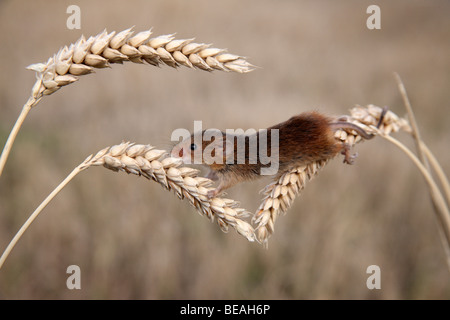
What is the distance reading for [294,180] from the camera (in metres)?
1.40

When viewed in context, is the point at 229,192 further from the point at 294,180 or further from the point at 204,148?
the point at 294,180

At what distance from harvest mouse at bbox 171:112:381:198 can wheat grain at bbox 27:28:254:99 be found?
1.60 feet

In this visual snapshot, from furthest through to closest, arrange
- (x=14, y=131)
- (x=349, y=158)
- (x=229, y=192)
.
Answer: (x=229, y=192) → (x=349, y=158) → (x=14, y=131)

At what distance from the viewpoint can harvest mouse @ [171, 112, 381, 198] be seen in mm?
1562

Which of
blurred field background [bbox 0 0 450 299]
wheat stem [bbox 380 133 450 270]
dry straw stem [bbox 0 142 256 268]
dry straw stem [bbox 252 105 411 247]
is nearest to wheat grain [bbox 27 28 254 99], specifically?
dry straw stem [bbox 0 142 256 268]

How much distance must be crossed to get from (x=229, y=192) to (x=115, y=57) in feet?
12.7

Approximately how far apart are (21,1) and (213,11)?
6.00m

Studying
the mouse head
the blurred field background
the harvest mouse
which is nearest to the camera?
the harvest mouse

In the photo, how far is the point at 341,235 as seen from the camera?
388 cm

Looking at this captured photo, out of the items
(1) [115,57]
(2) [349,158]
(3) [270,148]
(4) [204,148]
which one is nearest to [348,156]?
(2) [349,158]

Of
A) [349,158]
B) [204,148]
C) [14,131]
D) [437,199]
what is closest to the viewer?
[14,131]

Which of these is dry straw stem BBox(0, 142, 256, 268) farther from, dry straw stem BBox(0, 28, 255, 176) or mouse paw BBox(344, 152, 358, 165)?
mouse paw BBox(344, 152, 358, 165)
